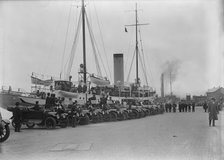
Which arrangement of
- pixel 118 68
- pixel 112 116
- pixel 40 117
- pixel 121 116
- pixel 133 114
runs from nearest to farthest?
1. pixel 40 117
2. pixel 112 116
3. pixel 121 116
4. pixel 133 114
5. pixel 118 68

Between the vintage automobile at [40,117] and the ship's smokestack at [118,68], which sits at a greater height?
the ship's smokestack at [118,68]

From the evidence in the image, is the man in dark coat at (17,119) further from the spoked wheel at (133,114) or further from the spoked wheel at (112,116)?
the spoked wheel at (133,114)

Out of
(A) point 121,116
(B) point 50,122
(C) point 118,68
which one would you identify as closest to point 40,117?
(B) point 50,122

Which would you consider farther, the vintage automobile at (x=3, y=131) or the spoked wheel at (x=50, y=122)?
the spoked wheel at (x=50, y=122)

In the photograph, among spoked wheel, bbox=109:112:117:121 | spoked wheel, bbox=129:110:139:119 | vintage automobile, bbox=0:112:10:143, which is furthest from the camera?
spoked wheel, bbox=129:110:139:119

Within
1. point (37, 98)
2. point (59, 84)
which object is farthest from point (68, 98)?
point (37, 98)

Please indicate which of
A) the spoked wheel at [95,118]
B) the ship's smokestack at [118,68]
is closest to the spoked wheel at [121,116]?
the spoked wheel at [95,118]

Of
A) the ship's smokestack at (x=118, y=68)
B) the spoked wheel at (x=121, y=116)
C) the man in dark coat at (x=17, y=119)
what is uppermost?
the ship's smokestack at (x=118, y=68)

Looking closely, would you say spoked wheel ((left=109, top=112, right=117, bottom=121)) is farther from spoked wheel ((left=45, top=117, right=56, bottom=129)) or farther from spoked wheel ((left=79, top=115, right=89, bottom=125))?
spoked wheel ((left=45, top=117, right=56, bottom=129))

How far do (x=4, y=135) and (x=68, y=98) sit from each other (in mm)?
13857

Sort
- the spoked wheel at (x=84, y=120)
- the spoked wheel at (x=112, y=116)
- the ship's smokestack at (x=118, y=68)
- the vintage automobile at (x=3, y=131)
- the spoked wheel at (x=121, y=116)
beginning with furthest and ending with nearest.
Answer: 1. the ship's smokestack at (x=118, y=68)
2. the spoked wheel at (x=121, y=116)
3. the spoked wheel at (x=112, y=116)
4. the spoked wheel at (x=84, y=120)
5. the vintage automobile at (x=3, y=131)

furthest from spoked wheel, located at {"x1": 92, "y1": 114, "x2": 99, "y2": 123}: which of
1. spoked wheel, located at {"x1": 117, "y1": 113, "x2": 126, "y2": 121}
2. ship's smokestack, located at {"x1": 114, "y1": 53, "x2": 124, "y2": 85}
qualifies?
ship's smokestack, located at {"x1": 114, "y1": 53, "x2": 124, "y2": 85}

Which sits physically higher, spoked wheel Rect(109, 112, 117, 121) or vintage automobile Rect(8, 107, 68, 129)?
vintage automobile Rect(8, 107, 68, 129)

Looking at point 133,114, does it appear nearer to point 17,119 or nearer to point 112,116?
point 112,116
